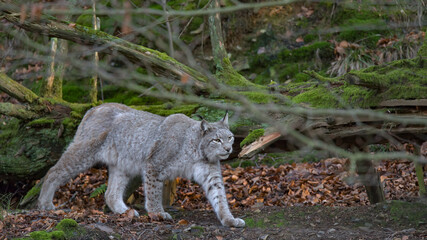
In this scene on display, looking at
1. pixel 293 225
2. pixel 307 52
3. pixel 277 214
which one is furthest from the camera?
pixel 307 52

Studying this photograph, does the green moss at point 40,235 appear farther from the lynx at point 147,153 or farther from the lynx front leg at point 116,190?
the lynx front leg at point 116,190

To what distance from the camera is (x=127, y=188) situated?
24.2 ft

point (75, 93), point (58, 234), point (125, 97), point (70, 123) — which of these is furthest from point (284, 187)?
point (75, 93)

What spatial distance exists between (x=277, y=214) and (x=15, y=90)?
4.51m

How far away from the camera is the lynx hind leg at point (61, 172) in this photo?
22.7 feet

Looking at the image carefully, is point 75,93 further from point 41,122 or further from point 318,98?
point 318,98

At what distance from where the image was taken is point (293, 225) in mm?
5531

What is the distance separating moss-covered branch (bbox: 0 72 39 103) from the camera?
290 inches

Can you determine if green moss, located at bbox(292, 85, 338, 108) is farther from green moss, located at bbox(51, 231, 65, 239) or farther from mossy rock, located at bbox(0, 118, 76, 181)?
mossy rock, located at bbox(0, 118, 76, 181)

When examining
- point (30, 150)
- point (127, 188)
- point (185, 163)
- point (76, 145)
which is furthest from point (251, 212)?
point (30, 150)

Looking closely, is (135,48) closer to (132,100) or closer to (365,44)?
(132,100)

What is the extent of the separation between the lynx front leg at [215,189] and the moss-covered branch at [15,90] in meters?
3.17

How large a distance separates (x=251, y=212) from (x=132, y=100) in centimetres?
545

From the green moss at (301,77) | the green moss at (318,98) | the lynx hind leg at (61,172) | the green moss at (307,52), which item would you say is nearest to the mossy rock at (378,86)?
the green moss at (318,98)
